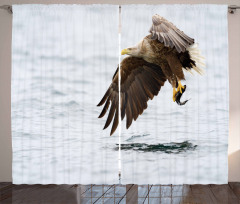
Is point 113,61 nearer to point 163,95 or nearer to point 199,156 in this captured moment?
point 163,95

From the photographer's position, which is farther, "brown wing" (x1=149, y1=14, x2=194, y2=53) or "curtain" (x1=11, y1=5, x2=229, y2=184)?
"curtain" (x1=11, y1=5, x2=229, y2=184)

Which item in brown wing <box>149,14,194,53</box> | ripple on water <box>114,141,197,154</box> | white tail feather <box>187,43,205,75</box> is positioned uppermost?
brown wing <box>149,14,194,53</box>

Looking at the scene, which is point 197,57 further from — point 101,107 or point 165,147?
point 101,107

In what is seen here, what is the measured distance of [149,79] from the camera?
12.4 feet

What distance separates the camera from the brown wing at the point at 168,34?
3510 millimetres

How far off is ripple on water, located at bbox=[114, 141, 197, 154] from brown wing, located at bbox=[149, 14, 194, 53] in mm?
974

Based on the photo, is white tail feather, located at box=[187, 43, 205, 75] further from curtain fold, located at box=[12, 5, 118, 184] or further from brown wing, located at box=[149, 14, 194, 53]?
curtain fold, located at box=[12, 5, 118, 184]

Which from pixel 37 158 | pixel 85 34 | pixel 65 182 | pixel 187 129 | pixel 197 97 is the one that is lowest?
pixel 65 182

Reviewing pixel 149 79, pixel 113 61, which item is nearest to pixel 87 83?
pixel 113 61

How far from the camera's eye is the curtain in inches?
146

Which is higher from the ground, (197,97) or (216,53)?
(216,53)

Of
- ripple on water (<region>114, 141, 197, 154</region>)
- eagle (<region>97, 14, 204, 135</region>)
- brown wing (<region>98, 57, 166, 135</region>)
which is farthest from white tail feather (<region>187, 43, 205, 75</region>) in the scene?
ripple on water (<region>114, 141, 197, 154</region>)

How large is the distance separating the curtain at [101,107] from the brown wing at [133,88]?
5 cm

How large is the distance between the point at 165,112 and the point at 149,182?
75cm
